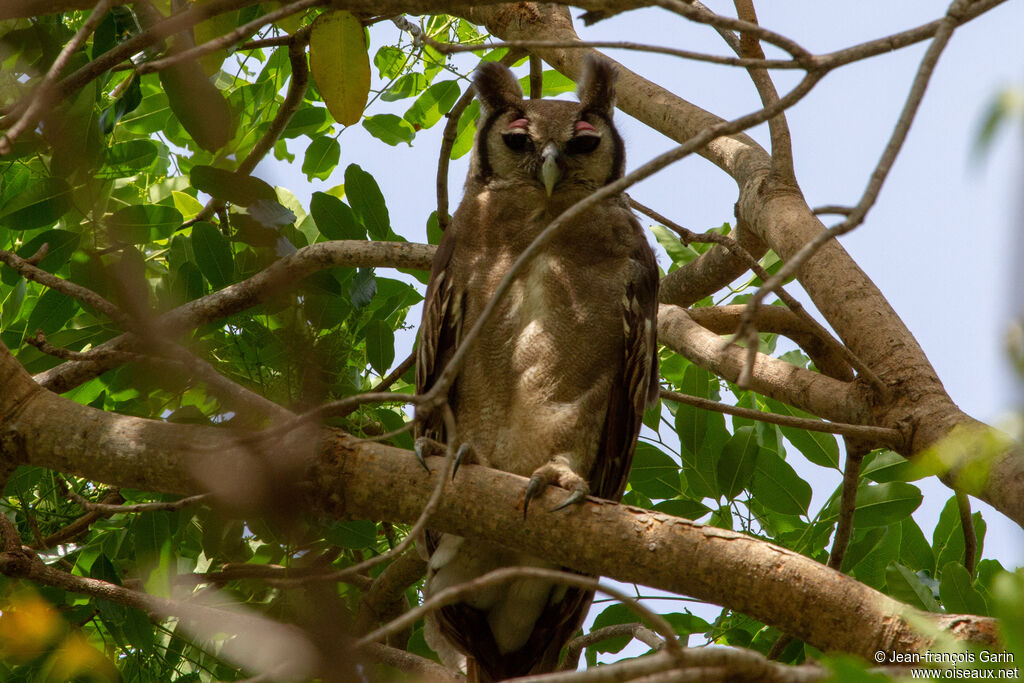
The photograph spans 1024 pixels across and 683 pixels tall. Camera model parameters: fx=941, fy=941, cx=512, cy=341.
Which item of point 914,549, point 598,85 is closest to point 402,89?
point 598,85

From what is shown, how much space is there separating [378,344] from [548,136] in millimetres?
1054

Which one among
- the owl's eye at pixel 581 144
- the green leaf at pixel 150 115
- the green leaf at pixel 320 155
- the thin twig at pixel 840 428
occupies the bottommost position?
the thin twig at pixel 840 428

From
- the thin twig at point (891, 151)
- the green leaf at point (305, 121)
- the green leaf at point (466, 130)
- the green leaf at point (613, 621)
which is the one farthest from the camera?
the green leaf at point (466, 130)

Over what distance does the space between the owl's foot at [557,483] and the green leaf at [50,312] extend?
1.69 m

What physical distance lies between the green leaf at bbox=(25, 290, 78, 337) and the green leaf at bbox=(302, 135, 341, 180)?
1.50 meters

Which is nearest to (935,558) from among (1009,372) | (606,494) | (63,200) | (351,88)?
(606,494)

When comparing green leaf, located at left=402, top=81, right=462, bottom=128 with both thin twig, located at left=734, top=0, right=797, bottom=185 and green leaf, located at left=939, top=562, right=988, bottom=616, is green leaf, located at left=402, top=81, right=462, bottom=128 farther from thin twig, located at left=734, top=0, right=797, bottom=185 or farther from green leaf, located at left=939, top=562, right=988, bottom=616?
green leaf, located at left=939, top=562, right=988, bottom=616

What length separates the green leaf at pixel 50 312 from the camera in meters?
3.13

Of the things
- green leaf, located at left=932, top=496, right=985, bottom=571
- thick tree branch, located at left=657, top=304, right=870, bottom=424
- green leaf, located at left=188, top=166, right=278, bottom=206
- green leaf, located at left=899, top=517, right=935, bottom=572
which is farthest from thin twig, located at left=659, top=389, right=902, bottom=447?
green leaf, located at left=188, top=166, right=278, bottom=206

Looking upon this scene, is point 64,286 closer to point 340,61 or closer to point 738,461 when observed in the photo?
point 340,61

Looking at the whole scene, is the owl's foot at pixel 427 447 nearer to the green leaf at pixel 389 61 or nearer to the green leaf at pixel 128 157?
the green leaf at pixel 128 157

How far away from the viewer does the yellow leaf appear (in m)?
2.96

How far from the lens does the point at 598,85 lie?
381 centimetres

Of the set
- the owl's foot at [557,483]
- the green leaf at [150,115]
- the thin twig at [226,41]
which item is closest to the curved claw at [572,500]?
the owl's foot at [557,483]
